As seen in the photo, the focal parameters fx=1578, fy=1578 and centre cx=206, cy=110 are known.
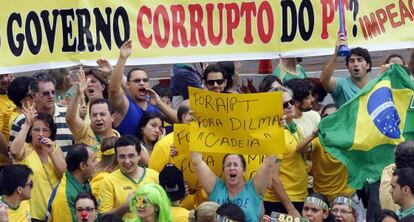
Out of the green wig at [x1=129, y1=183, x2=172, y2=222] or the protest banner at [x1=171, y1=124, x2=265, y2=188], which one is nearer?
the green wig at [x1=129, y1=183, x2=172, y2=222]

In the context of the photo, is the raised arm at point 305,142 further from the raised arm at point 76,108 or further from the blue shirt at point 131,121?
the raised arm at point 76,108

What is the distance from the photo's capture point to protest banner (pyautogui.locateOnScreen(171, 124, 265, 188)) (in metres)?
13.2

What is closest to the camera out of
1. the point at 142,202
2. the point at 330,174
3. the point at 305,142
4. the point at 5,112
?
the point at 142,202

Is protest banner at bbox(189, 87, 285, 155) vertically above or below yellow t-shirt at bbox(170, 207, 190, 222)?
above

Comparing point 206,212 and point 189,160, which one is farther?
point 189,160

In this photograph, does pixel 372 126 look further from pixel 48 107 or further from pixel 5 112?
pixel 5 112

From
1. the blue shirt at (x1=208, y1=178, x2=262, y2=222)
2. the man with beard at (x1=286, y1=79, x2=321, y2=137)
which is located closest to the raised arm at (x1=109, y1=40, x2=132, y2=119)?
the man with beard at (x1=286, y1=79, x2=321, y2=137)

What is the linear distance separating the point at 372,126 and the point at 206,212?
1931 mm

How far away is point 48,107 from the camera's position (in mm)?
14008

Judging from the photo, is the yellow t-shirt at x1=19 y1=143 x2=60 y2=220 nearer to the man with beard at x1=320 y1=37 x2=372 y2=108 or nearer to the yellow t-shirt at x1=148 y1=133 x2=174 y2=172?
the yellow t-shirt at x1=148 y1=133 x2=174 y2=172

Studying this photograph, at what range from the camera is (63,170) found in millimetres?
13414

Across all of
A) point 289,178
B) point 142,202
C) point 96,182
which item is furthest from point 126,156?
point 289,178

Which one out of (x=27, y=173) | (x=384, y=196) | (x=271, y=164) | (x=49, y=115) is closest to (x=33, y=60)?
(x=49, y=115)

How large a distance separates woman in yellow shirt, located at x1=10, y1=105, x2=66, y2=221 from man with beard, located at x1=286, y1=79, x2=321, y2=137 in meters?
2.13
